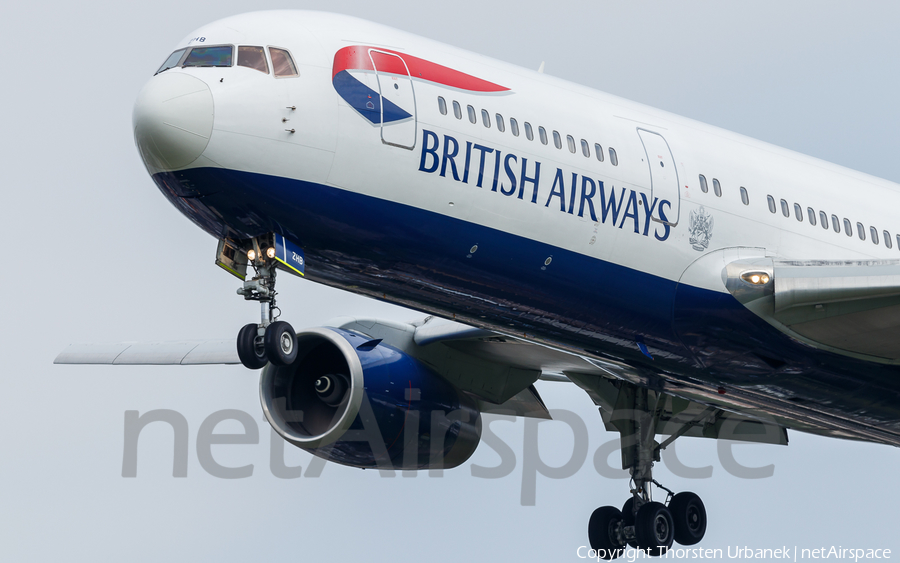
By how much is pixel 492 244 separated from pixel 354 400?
4.66 meters

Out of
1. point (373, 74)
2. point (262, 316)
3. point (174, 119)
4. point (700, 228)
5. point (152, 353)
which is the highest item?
point (373, 74)

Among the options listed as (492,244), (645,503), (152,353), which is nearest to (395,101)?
(492,244)

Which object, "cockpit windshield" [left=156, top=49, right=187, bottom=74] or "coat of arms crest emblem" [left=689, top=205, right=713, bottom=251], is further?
"coat of arms crest emblem" [left=689, top=205, right=713, bottom=251]

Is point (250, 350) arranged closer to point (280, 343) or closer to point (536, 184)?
point (280, 343)

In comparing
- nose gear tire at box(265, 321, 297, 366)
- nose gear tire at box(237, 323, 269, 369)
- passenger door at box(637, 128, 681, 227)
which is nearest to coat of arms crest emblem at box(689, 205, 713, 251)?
passenger door at box(637, 128, 681, 227)

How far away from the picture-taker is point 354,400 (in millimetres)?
18062

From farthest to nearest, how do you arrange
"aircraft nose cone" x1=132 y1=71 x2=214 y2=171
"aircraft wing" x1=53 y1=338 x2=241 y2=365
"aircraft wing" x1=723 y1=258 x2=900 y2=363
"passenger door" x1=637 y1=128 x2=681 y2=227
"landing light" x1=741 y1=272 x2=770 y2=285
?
"aircraft wing" x1=53 y1=338 x2=241 y2=365 < "landing light" x1=741 y1=272 x2=770 y2=285 < "passenger door" x1=637 y1=128 x2=681 y2=227 < "aircraft wing" x1=723 y1=258 x2=900 y2=363 < "aircraft nose cone" x1=132 y1=71 x2=214 y2=171

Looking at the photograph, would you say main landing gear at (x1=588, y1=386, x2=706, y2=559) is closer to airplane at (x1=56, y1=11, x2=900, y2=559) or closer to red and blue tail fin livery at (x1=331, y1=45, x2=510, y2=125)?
airplane at (x1=56, y1=11, x2=900, y2=559)

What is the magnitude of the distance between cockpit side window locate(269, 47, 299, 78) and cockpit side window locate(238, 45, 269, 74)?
9 centimetres

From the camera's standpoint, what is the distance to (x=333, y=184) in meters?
13.3

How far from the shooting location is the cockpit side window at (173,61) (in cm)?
1304

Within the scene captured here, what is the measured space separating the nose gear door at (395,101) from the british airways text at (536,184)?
22 cm

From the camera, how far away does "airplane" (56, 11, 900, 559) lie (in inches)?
516

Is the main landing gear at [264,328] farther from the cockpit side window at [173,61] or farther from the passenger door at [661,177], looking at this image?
the passenger door at [661,177]
